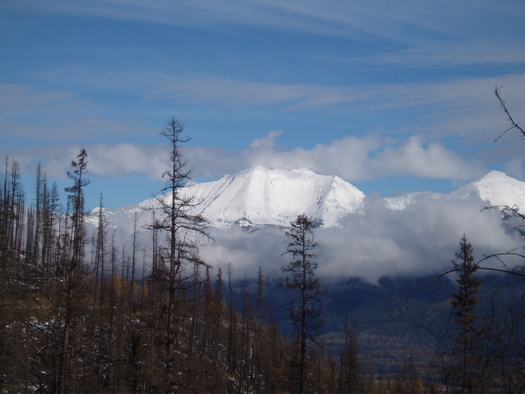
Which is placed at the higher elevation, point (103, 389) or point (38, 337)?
point (38, 337)

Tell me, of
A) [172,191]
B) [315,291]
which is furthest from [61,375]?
[315,291]

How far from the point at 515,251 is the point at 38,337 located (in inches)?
1566

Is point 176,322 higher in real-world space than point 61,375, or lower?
higher

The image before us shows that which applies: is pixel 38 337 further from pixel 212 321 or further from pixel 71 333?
pixel 212 321

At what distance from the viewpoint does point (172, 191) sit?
69.3 ft

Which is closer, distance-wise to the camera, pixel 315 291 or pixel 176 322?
pixel 176 322

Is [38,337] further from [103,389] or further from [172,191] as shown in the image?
[172,191]

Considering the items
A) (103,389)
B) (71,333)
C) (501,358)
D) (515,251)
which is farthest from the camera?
(103,389)

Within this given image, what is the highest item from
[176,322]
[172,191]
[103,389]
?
[172,191]

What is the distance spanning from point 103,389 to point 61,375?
16.6 m

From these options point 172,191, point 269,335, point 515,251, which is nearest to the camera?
point 515,251

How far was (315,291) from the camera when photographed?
2853cm

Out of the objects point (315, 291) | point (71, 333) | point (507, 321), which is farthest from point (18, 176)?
point (507, 321)

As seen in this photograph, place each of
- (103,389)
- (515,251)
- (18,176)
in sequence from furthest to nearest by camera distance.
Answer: (18,176), (103,389), (515,251)
